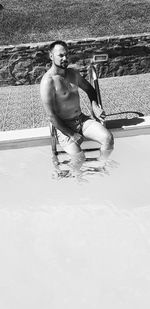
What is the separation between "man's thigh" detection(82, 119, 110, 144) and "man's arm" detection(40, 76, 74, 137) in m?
0.33

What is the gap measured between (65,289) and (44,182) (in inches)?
69.2

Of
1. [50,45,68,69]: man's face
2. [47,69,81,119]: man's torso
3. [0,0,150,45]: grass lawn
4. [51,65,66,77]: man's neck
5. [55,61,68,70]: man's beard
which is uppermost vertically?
[0,0,150,45]: grass lawn

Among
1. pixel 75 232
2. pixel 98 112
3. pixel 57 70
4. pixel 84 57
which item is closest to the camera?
pixel 75 232

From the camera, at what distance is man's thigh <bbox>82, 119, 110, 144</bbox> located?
5.81 m

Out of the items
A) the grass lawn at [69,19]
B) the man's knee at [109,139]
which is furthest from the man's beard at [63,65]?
the grass lawn at [69,19]

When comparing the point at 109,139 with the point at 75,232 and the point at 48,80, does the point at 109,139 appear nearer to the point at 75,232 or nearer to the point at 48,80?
the point at 48,80

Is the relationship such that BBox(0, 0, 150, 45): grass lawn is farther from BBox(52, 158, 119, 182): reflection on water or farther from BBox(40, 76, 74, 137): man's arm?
BBox(52, 158, 119, 182): reflection on water

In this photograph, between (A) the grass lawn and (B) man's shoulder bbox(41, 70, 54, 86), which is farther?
(A) the grass lawn

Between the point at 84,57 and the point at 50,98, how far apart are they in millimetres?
4540

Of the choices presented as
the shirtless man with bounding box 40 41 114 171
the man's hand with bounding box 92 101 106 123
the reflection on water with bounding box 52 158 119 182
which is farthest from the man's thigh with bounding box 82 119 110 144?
the reflection on water with bounding box 52 158 119 182

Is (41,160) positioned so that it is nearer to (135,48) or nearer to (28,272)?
(28,272)

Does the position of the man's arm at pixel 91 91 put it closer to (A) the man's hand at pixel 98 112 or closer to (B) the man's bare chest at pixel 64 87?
(A) the man's hand at pixel 98 112

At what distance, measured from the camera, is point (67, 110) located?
19.4 feet

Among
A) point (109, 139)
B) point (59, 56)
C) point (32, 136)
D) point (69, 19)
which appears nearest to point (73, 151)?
point (109, 139)
